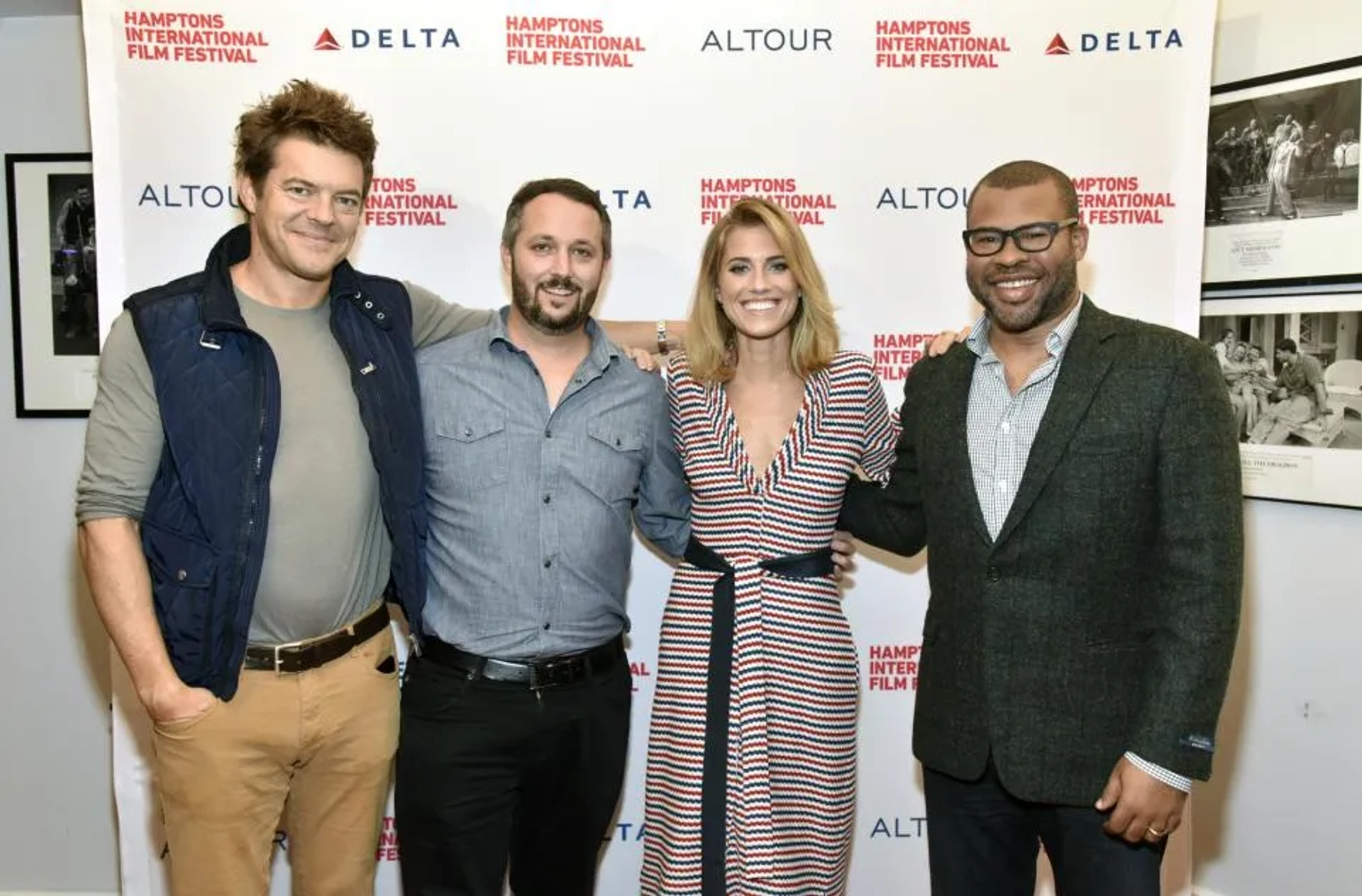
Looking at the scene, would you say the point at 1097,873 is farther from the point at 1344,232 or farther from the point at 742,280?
the point at 1344,232

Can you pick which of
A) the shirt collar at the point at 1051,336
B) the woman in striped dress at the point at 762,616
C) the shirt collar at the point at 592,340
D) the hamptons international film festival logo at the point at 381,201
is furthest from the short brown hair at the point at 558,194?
the shirt collar at the point at 1051,336

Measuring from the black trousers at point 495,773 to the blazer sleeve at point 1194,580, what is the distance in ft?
3.56

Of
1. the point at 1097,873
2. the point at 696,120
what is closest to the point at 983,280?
the point at 1097,873

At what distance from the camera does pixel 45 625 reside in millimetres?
3504

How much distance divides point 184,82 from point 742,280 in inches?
67.5

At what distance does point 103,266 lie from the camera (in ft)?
9.61

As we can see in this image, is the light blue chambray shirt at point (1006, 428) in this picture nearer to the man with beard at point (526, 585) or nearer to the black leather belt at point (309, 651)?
the man with beard at point (526, 585)

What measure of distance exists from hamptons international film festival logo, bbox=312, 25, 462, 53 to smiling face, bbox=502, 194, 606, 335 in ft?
3.02

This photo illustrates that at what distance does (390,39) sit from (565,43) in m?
0.49

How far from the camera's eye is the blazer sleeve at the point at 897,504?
7.54 feet

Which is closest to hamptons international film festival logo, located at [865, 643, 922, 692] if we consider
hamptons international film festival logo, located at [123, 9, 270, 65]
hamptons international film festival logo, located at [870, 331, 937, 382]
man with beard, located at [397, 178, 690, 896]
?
hamptons international film festival logo, located at [870, 331, 937, 382]

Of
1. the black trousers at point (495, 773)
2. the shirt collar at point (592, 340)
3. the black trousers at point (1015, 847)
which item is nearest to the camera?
the black trousers at point (1015, 847)

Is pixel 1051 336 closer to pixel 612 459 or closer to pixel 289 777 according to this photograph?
pixel 612 459

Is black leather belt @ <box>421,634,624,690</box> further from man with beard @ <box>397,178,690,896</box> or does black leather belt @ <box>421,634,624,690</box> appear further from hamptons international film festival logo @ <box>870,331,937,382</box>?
hamptons international film festival logo @ <box>870,331,937,382</box>
